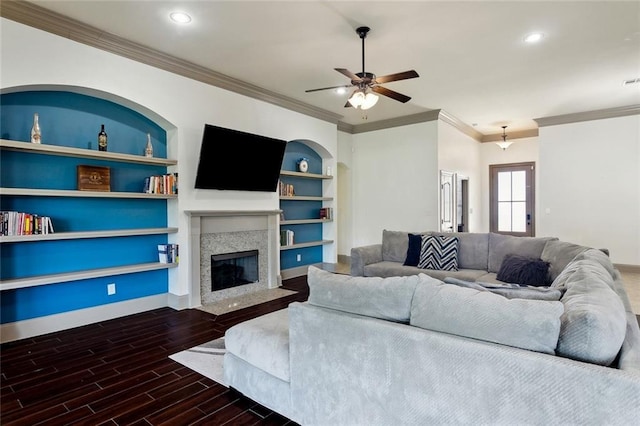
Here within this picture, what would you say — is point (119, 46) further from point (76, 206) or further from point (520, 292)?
point (520, 292)

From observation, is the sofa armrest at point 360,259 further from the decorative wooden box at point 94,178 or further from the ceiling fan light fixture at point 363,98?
the decorative wooden box at point 94,178

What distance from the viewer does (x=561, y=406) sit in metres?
1.14

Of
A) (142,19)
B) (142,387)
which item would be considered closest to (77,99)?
(142,19)

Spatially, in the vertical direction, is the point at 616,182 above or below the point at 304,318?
above

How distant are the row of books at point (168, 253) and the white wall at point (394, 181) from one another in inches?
170

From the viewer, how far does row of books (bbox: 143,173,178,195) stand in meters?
4.14

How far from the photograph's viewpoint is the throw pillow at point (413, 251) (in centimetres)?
455

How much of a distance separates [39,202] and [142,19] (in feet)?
6.82

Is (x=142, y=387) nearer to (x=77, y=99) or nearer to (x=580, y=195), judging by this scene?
(x=77, y=99)

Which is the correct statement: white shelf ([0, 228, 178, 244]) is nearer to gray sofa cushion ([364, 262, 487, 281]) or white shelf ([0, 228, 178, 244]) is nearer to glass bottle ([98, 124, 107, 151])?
glass bottle ([98, 124, 107, 151])

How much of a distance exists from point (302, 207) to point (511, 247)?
3665 mm

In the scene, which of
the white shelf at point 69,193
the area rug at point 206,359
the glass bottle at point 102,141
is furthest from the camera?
the glass bottle at point 102,141

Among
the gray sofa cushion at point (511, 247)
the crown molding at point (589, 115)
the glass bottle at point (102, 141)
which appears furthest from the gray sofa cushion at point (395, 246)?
the crown molding at point (589, 115)

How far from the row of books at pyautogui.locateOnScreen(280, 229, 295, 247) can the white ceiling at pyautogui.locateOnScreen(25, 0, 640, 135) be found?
229cm
